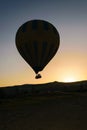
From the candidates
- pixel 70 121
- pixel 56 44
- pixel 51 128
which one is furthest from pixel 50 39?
pixel 51 128

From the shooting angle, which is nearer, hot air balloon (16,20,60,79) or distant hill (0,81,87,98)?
hot air balloon (16,20,60,79)

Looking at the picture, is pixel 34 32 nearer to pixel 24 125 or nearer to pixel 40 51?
pixel 40 51

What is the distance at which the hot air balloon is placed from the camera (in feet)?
131

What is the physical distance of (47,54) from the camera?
40.1 m

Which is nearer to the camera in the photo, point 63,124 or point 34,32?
point 63,124

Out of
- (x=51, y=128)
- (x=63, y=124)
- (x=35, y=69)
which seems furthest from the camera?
(x=35, y=69)

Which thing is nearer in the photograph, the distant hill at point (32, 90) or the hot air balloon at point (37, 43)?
the hot air balloon at point (37, 43)

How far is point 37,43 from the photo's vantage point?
1587 inches

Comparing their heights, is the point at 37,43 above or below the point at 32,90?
below

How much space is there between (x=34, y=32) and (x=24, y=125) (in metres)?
18.2

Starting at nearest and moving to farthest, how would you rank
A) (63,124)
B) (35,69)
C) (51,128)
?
(51,128), (63,124), (35,69)

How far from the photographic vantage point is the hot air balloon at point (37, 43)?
3994 cm

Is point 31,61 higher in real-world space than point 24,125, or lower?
higher

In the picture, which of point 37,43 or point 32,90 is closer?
point 37,43
